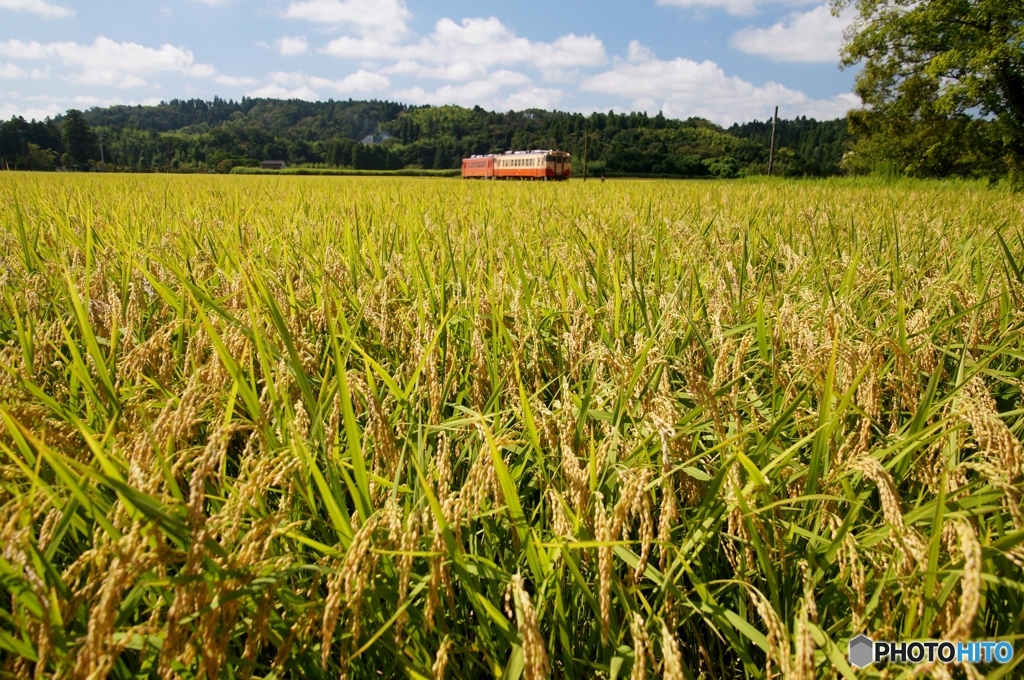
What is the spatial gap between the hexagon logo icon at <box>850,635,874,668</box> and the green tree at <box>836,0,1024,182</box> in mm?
24364

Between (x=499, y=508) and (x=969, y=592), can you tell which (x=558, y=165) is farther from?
(x=969, y=592)

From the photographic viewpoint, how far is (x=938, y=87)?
2522 cm

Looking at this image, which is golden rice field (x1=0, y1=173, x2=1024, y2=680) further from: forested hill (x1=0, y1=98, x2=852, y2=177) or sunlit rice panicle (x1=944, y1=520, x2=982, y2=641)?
forested hill (x1=0, y1=98, x2=852, y2=177)

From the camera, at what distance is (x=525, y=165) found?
42.2 meters

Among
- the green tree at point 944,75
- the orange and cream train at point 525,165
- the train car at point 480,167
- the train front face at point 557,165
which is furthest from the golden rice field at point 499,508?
the train car at point 480,167

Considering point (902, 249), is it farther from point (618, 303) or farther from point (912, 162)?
point (912, 162)

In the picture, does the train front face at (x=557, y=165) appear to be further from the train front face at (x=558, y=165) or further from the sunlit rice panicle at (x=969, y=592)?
the sunlit rice panicle at (x=969, y=592)

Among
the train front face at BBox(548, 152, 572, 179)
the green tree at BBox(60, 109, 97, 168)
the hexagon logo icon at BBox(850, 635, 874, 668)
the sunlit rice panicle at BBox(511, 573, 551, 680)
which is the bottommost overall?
the hexagon logo icon at BBox(850, 635, 874, 668)

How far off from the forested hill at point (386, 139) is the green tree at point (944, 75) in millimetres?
4774

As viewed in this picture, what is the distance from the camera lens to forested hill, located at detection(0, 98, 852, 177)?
56625 mm

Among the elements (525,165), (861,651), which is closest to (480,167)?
(525,165)

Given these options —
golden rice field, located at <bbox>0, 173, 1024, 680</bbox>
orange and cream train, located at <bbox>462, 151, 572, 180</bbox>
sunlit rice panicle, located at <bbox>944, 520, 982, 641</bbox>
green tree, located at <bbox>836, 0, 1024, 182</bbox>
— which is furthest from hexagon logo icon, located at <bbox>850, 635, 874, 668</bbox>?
orange and cream train, located at <bbox>462, 151, 572, 180</bbox>

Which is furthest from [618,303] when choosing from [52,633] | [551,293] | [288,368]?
[52,633]

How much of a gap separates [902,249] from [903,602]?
2.70 metres
